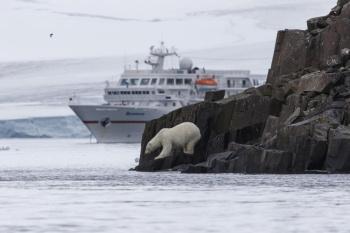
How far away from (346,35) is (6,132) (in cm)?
11278

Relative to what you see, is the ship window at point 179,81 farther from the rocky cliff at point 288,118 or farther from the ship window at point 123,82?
the rocky cliff at point 288,118

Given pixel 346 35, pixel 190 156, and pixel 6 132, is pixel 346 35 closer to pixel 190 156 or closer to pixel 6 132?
pixel 190 156

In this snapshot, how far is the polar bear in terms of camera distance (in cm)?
5128

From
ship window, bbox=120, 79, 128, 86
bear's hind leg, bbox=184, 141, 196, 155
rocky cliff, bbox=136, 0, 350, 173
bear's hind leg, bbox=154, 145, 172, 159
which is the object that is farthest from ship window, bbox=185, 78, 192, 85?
bear's hind leg, bbox=184, 141, 196, 155

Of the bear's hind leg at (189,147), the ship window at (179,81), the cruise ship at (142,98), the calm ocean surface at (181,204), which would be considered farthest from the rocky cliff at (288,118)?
the ship window at (179,81)

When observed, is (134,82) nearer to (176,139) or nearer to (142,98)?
(142,98)

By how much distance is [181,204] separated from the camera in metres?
30.6

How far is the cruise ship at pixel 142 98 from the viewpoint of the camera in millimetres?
144250


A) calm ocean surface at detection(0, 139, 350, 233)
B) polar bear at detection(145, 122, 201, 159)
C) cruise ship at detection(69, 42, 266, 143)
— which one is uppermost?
cruise ship at detection(69, 42, 266, 143)

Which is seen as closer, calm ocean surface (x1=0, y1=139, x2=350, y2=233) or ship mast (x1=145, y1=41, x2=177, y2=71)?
calm ocean surface (x1=0, y1=139, x2=350, y2=233)

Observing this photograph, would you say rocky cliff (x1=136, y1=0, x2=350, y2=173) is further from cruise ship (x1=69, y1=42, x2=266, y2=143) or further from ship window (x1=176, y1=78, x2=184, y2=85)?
ship window (x1=176, y1=78, x2=184, y2=85)

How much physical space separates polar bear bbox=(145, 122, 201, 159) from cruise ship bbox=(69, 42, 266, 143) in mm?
90195

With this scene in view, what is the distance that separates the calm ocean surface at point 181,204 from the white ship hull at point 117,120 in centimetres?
9962

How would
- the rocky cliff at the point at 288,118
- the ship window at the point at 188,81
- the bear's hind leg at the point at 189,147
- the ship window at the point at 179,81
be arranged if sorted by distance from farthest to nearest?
the ship window at the point at 179,81 < the ship window at the point at 188,81 < the bear's hind leg at the point at 189,147 < the rocky cliff at the point at 288,118
